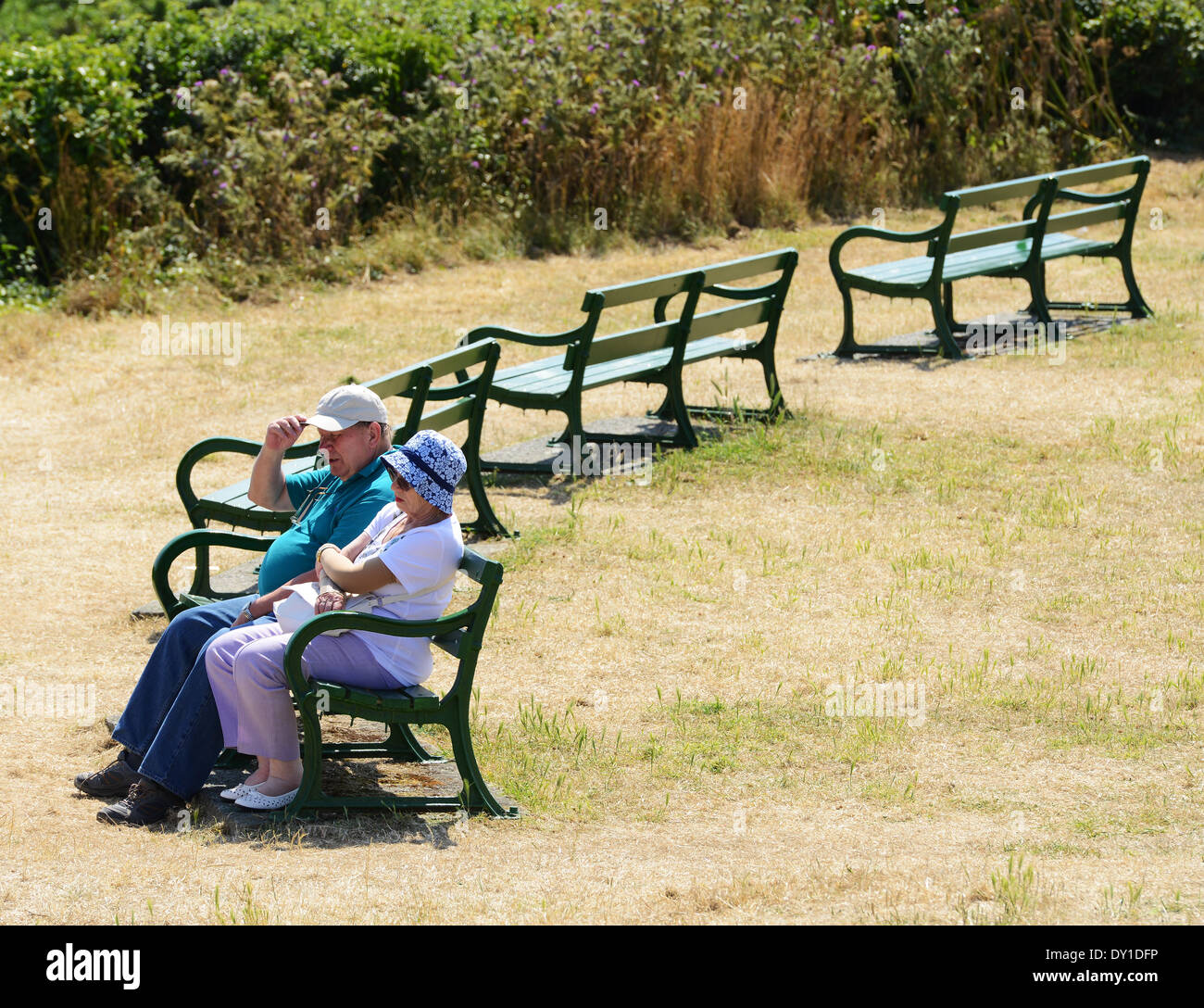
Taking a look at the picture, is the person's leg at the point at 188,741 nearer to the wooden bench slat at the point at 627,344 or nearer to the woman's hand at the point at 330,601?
the woman's hand at the point at 330,601

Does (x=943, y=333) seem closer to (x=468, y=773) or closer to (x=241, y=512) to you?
(x=241, y=512)

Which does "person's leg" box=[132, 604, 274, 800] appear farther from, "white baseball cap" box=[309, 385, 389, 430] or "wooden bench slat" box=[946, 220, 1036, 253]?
"wooden bench slat" box=[946, 220, 1036, 253]

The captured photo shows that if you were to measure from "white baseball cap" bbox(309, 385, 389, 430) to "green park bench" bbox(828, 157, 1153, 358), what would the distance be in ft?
19.6

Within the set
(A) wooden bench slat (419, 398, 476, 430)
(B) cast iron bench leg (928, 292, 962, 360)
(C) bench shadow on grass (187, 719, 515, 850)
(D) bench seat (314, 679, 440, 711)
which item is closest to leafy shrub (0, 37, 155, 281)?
(A) wooden bench slat (419, 398, 476, 430)

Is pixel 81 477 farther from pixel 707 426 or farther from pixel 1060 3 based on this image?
pixel 1060 3

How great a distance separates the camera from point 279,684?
460 centimetres

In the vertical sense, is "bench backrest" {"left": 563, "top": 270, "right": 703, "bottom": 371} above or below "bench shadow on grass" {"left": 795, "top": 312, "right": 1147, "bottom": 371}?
above

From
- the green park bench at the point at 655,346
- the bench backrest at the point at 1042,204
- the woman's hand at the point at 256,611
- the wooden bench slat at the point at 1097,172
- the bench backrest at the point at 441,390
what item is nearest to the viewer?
the woman's hand at the point at 256,611

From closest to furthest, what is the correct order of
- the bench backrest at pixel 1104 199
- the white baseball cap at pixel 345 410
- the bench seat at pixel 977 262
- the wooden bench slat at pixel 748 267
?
1. the white baseball cap at pixel 345 410
2. the wooden bench slat at pixel 748 267
3. the bench seat at pixel 977 262
4. the bench backrest at pixel 1104 199

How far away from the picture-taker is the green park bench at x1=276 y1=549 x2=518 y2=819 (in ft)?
14.6

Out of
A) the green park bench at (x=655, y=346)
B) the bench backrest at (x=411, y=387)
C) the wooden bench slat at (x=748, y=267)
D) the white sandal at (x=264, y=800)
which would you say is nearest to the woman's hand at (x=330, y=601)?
the white sandal at (x=264, y=800)

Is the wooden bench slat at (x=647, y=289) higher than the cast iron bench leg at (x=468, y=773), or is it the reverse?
the wooden bench slat at (x=647, y=289)

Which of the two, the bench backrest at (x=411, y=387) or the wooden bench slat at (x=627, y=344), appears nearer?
the bench backrest at (x=411, y=387)

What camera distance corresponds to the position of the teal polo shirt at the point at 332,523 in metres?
4.98
